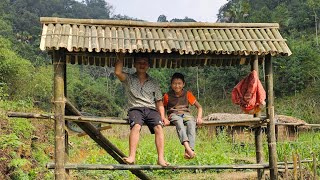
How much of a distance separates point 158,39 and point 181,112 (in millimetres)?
884

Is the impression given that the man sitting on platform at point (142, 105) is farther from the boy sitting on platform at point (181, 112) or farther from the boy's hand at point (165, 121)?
the boy sitting on platform at point (181, 112)

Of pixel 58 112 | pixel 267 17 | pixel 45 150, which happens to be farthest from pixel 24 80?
pixel 267 17

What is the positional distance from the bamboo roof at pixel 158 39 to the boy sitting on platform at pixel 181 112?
1.27 feet

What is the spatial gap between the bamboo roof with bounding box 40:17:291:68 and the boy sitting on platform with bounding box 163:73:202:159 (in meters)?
0.39

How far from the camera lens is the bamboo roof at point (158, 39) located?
436cm

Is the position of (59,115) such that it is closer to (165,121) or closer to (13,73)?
(165,121)

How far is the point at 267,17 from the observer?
36938mm

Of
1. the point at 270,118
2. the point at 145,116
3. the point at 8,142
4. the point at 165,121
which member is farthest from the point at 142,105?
the point at 8,142

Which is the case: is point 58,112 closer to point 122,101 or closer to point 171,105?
point 171,105

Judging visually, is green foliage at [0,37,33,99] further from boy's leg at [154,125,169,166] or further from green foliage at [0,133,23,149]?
boy's leg at [154,125,169,166]

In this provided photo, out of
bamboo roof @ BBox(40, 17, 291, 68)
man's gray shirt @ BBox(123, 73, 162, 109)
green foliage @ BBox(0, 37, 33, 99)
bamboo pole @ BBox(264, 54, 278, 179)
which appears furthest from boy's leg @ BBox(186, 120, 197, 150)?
green foliage @ BBox(0, 37, 33, 99)

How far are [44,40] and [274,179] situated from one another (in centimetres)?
295

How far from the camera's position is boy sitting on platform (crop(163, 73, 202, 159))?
464 centimetres

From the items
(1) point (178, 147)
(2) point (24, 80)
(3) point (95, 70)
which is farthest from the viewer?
(3) point (95, 70)
